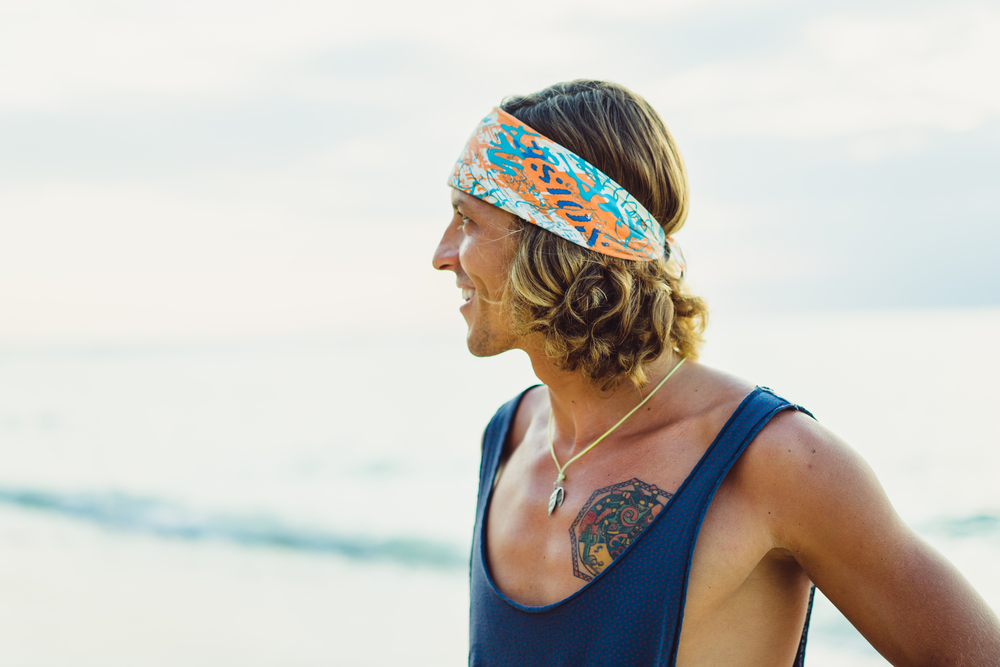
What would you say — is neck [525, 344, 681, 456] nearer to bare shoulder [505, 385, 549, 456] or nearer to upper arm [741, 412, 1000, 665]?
bare shoulder [505, 385, 549, 456]

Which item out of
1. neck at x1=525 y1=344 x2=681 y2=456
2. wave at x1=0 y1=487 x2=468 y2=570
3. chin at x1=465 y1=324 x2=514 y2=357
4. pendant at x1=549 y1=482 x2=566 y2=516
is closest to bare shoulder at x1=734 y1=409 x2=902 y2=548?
neck at x1=525 y1=344 x2=681 y2=456

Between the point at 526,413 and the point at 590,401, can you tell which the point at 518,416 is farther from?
the point at 590,401

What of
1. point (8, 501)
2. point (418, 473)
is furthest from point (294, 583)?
point (8, 501)

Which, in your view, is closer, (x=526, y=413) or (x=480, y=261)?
(x=480, y=261)

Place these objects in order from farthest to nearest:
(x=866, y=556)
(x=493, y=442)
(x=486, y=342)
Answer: (x=493, y=442), (x=486, y=342), (x=866, y=556)

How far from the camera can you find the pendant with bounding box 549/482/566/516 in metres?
2.15

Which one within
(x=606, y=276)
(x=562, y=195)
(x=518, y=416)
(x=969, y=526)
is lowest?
(x=969, y=526)

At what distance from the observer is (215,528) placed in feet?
41.5

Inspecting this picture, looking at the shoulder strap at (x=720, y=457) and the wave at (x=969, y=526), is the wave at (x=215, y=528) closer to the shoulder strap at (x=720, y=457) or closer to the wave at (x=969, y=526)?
the wave at (x=969, y=526)

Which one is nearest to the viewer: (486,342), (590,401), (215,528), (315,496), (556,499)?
(556,499)

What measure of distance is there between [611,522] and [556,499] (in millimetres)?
265

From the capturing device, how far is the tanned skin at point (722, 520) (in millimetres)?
1554

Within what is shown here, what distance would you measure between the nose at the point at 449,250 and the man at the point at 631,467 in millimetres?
10

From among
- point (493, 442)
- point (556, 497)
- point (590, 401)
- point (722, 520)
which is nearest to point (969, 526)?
point (493, 442)
